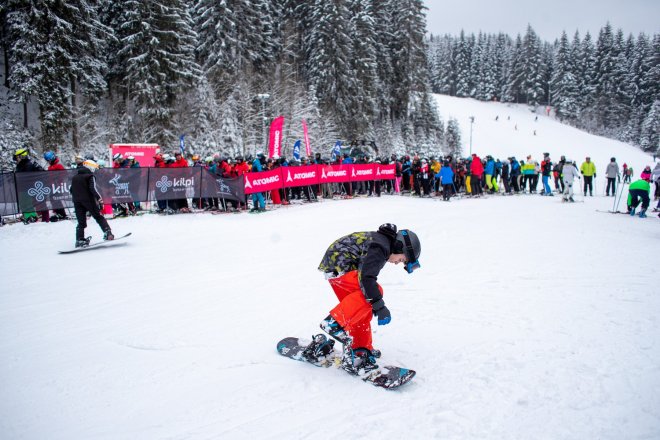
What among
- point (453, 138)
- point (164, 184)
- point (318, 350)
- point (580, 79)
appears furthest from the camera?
point (580, 79)

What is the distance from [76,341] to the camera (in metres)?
4.43

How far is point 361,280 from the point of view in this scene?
10.9 ft

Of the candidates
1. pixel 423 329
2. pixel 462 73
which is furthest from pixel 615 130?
pixel 423 329

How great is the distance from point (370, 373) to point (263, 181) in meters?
12.1

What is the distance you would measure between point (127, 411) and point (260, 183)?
39.4 ft

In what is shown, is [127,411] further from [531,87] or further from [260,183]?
[531,87]

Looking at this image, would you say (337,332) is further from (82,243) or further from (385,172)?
(385,172)

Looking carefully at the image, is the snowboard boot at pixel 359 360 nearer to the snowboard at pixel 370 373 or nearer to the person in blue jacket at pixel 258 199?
the snowboard at pixel 370 373

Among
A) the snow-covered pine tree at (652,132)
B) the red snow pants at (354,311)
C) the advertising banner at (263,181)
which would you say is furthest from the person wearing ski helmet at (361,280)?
the snow-covered pine tree at (652,132)

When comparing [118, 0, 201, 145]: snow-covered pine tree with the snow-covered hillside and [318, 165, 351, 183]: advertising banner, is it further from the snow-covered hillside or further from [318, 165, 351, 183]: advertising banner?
the snow-covered hillside

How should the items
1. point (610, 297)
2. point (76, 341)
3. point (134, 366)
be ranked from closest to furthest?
point (134, 366) < point (76, 341) < point (610, 297)

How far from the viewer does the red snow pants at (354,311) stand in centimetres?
348

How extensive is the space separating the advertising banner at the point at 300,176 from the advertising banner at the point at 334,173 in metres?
0.40

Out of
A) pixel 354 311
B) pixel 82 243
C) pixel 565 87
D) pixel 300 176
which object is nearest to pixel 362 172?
pixel 300 176
